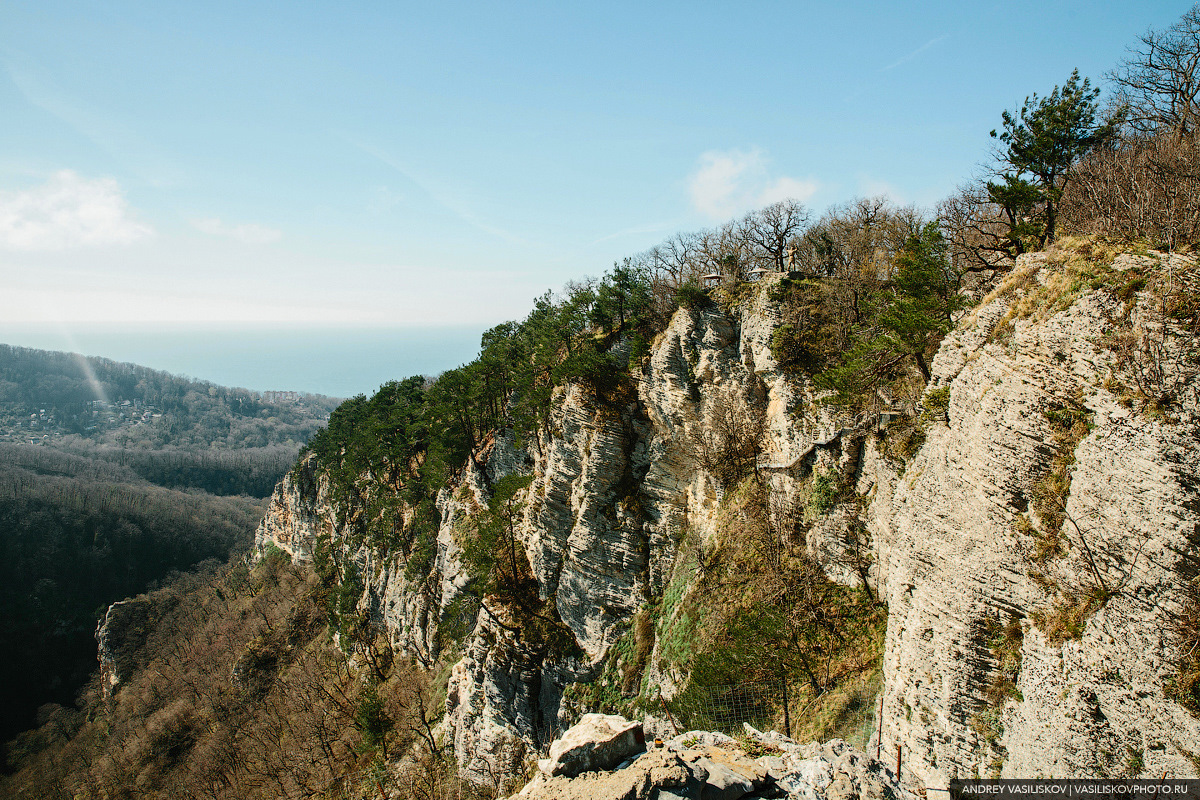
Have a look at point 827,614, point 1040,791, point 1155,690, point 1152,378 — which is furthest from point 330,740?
point 1152,378

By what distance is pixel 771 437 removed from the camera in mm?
20391

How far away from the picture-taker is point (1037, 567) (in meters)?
9.10

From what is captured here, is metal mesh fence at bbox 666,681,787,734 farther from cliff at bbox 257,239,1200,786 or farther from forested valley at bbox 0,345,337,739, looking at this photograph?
forested valley at bbox 0,345,337,739

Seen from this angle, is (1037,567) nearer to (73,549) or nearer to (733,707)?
(733,707)

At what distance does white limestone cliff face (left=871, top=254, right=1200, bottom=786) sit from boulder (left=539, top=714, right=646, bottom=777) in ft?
21.1

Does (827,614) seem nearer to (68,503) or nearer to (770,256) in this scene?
(770,256)

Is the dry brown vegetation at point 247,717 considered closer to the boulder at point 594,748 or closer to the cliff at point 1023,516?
the boulder at point 594,748

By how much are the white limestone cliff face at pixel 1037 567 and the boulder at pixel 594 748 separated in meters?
6.44

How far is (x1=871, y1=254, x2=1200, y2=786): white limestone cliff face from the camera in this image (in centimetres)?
750

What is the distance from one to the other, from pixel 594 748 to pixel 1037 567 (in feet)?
28.6

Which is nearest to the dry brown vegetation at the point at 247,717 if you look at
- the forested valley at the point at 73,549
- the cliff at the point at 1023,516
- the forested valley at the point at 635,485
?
the forested valley at the point at 635,485

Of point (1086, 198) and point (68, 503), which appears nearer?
point (1086, 198)

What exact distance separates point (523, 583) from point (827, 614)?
17289 mm

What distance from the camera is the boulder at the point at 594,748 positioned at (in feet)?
28.8
